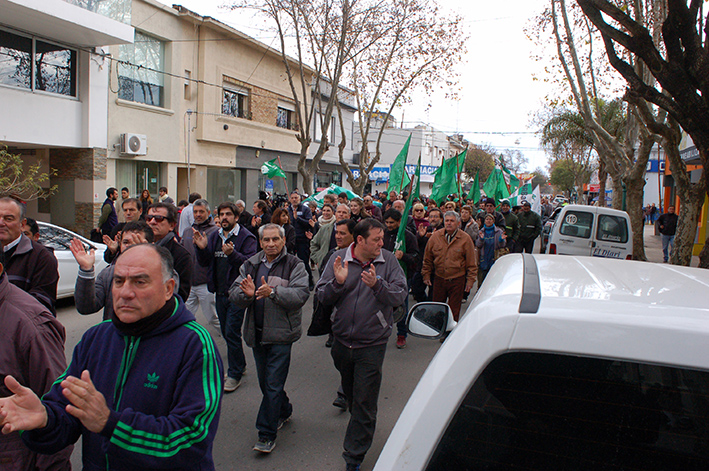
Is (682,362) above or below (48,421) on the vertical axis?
above

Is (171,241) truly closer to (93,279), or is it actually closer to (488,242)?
(93,279)

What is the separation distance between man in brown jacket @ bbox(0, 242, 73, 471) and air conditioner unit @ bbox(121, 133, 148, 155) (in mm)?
15372

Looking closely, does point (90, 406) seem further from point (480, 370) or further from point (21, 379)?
point (480, 370)

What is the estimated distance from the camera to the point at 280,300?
13.1 ft

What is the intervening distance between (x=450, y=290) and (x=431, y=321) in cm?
396

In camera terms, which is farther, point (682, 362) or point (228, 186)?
point (228, 186)

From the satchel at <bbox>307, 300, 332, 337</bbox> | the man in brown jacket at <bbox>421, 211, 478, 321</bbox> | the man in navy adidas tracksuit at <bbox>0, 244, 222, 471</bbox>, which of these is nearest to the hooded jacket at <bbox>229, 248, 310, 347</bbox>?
the satchel at <bbox>307, 300, 332, 337</bbox>

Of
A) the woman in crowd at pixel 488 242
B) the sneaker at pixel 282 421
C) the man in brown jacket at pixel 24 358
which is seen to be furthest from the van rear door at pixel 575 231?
the man in brown jacket at pixel 24 358

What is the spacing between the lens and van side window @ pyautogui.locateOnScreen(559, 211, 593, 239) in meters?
10.9

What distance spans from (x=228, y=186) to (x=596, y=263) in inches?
867

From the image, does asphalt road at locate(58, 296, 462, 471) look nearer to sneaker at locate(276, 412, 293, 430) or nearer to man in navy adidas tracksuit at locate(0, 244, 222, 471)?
sneaker at locate(276, 412, 293, 430)

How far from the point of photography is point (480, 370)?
1.48 metres

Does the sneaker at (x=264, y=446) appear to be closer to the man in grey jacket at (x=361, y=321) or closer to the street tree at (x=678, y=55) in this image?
the man in grey jacket at (x=361, y=321)

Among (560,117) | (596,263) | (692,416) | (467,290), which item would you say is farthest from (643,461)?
(560,117)
